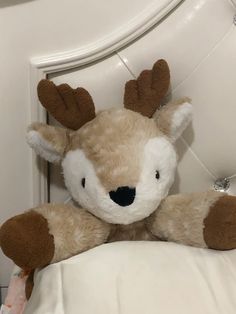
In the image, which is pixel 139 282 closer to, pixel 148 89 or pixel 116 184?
pixel 116 184

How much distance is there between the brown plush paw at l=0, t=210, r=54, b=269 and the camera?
2.93 feet

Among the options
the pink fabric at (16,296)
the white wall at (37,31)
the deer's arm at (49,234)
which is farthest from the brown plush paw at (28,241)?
the white wall at (37,31)

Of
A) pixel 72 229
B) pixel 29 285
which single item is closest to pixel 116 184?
pixel 72 229

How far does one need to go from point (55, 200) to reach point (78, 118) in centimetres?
24

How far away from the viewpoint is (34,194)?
1.13m

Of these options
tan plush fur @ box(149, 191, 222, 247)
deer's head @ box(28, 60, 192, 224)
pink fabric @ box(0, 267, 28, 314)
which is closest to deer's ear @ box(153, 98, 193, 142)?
deer's head @ box(28, 60, 192, 224)

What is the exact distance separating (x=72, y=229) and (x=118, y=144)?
7.4 inches

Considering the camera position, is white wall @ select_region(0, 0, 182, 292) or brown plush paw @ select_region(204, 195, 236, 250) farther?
white wall @ select_region(0, 0, 182, 292)

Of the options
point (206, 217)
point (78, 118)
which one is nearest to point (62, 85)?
point (78, 118)

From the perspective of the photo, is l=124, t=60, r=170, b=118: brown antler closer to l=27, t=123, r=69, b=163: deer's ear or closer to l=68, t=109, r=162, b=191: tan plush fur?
l=68, t=109, r=162, b=191: tan plush fur

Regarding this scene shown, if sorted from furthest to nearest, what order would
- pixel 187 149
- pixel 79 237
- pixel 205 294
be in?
pixel 187 149, pixel 79 237, pixel 205 294

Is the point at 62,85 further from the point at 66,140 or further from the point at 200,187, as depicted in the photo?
the point at 200,187

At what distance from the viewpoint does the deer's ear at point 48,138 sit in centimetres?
98

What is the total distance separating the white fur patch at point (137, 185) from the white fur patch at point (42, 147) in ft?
0.15
